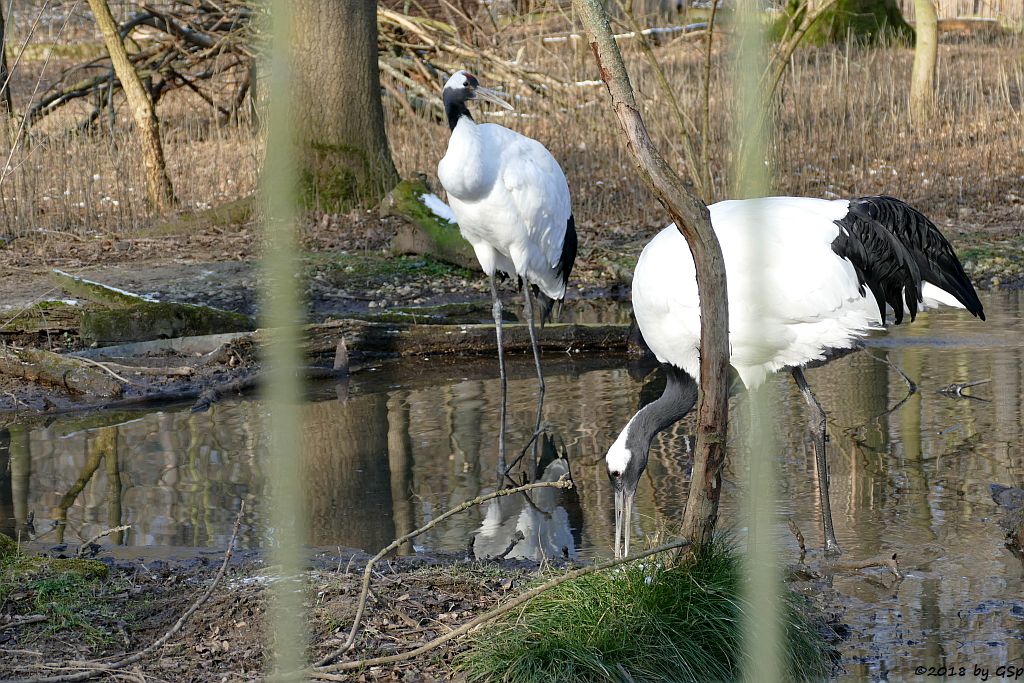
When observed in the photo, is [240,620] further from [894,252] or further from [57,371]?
[57,371]

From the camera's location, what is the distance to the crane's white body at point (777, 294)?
175 inches

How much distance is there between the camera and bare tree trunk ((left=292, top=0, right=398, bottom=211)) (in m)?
11.4

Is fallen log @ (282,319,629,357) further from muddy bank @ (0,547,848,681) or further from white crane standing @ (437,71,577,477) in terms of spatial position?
muddy bank @ (0,547,848,681)

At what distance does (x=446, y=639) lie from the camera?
118 inches

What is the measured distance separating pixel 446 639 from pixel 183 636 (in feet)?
2.76

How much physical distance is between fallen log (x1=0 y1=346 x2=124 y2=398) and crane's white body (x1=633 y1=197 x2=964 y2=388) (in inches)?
148

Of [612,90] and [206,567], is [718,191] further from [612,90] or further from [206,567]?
[612,90]

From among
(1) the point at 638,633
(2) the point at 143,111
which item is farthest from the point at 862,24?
(1) the point at 638,633

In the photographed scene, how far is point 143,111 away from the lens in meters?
11.3

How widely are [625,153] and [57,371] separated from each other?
8008 millimetres

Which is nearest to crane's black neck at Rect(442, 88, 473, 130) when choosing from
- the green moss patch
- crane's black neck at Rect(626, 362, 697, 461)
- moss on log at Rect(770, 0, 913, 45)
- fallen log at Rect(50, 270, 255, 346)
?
fallen log at Rect(50, 270, 255, 346)

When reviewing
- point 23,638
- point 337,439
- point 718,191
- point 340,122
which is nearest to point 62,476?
point 337,439

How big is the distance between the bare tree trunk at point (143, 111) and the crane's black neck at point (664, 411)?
313 inches

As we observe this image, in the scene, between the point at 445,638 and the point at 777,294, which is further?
the point at 777,294
